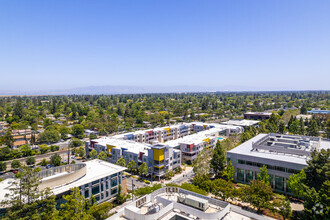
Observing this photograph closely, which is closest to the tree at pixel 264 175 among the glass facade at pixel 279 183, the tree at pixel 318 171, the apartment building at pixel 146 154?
the glass facade at pixel 279 183

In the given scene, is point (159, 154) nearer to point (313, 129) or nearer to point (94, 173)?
point (94, 173)

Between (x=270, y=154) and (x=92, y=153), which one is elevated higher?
(x=270, y=154)

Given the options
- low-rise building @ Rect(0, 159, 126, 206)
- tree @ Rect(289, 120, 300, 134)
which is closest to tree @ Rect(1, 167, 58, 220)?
low-rise building @ Rect(0, 159, 126, 206)

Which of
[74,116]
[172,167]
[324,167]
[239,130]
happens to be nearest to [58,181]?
[172,167]

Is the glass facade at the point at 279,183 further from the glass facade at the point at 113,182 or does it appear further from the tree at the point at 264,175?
the glass facade at the point at 113,182

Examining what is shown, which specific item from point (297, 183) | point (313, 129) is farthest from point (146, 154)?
point (313, 129)

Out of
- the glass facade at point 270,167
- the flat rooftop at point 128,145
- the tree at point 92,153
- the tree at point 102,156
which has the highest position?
the flat rooftop at point 128,145

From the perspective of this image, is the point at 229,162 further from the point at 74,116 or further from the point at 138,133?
the point at 74,116

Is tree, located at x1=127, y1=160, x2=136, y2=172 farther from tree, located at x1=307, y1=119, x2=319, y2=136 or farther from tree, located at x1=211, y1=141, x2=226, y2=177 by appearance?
tree, located at x1=307, y1=119, x2=319, y2=136

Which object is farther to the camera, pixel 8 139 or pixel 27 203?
pixel 8 139
